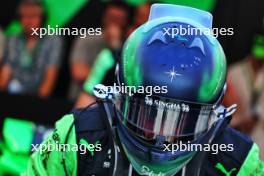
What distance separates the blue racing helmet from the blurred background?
291 cm

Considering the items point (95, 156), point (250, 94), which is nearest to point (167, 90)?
point (95, 156)

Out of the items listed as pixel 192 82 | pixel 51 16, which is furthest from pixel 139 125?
pixel 51 16

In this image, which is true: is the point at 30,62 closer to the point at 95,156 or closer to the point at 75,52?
the point at 75,52

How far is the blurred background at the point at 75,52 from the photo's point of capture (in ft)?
18.5

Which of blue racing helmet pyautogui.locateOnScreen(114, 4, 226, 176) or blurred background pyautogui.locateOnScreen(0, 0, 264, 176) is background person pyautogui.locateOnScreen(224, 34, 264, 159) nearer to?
blurred background pyautogui.locateOnScreen(0, 0, 264, 176)

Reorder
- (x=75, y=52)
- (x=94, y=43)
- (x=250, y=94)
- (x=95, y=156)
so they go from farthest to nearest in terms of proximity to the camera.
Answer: (x=75, y=52) → (x=94, y=43) → (x=250, y=94) → (x=95, y=156)

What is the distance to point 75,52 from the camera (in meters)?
6.15

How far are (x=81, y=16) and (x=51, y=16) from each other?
1.18 feet

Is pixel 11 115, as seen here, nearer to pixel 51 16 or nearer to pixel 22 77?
pixel 22 77

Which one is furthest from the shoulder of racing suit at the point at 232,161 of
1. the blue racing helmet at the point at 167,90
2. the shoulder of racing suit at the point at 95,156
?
the blue racing helmet at the point at 167,90

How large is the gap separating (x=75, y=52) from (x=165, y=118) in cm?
409

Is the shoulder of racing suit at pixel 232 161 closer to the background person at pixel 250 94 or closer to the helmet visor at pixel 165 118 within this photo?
the helmet visor at pixel 165 118

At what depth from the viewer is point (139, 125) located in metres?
2.17

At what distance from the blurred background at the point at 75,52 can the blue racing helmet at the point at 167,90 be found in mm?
2908
